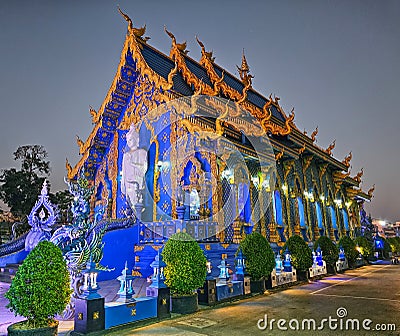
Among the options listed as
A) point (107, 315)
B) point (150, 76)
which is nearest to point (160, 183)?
point (150, 76)

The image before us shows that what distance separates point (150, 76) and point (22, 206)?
13.7 m

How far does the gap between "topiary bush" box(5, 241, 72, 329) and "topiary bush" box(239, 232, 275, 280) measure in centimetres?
499

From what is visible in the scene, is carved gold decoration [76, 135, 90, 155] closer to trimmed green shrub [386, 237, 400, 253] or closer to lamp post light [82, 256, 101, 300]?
lamp post light [82, 256, 101, 300]

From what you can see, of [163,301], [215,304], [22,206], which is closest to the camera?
[163,301]

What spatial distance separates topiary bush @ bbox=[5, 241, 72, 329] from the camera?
170 inches

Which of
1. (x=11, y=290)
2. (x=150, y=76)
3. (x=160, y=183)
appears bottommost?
(x=11, y=290)

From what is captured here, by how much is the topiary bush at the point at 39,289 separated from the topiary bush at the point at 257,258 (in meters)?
4.99

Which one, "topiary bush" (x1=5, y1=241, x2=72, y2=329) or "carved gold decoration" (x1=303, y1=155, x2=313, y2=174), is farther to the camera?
"carved gold decoration" (x1=303, y1=155, x2=313, y2=174)

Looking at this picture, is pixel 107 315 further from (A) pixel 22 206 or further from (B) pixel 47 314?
(A) pixel 22 206

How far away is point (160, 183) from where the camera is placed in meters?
12.7

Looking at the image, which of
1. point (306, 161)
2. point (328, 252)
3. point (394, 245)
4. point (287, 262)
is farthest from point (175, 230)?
point (394, 245)

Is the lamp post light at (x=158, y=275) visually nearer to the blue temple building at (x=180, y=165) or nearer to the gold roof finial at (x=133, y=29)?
the blue temple building at (x=180, y=165)

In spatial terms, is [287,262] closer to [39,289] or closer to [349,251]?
[349,251]

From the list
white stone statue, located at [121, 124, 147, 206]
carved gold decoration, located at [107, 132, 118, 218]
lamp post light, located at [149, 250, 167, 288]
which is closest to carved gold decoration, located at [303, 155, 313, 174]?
white stone statue, located at [121, 124, 147, 206]
